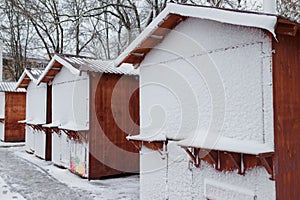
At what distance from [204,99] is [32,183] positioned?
5.26m

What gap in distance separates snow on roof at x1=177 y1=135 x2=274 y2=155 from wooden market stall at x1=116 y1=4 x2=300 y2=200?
0.01m

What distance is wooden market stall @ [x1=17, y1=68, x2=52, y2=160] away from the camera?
34.9 feet

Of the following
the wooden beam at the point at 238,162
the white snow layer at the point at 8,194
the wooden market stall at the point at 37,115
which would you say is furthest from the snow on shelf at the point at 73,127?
the wooden beam at the point at 238,162

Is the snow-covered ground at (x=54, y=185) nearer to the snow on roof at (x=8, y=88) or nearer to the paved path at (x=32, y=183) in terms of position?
the paved path at (x=32, y=183)

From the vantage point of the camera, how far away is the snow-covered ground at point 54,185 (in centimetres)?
645

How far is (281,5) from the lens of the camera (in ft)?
27.9

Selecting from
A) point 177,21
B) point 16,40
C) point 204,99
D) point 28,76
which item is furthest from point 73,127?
point 16,40

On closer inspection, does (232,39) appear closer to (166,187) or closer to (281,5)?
(166,187)

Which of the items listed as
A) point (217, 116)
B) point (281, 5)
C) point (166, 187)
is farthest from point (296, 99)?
point (281, 5)

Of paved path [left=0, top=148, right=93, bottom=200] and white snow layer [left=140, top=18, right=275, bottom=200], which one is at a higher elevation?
A: white snow layer [left=140, top=18, right=275, bottom=200]

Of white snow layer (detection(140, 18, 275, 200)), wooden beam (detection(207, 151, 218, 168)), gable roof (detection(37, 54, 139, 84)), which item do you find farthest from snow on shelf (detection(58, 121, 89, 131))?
wooden beam (detection(207, 151, 218, 168))

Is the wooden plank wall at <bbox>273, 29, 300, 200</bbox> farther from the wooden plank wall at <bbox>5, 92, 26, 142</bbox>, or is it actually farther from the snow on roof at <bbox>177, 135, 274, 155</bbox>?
the wooden plank wall at <bbox>5, 92, 26, 142</bbox>

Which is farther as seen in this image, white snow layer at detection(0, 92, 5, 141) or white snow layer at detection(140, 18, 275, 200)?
white snow layer at detection(0, 92, 5, 141)

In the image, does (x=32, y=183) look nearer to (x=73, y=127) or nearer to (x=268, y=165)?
(x=73, y=127)
